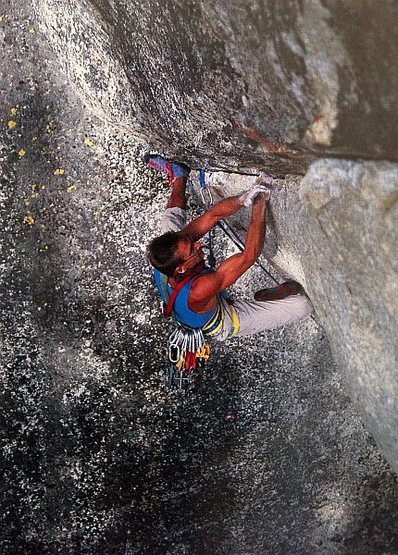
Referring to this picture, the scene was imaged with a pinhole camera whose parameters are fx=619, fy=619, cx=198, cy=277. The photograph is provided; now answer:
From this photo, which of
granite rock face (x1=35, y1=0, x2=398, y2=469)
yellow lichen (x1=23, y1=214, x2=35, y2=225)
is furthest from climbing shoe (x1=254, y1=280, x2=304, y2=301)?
yellow lichen (x1=23, y1=214, x2=35, y2=225)

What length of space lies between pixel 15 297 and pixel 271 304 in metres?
0.94

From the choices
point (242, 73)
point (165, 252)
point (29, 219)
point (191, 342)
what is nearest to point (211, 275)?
point (165, 252)

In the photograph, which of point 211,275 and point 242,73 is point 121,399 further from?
point 242,73

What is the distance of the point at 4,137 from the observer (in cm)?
215

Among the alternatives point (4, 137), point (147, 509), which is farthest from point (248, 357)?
point (4, 137)

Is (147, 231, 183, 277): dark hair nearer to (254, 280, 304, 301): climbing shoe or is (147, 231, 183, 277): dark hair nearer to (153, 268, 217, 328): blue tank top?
(153, 268, 217, 328): blue tank top

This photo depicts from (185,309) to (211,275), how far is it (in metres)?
0.18

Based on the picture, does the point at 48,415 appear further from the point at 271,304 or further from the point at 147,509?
the point at 271,304

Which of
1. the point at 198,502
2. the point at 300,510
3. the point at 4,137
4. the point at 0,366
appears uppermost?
the point at 4,137

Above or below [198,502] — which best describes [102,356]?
above

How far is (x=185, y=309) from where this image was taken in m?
2.08

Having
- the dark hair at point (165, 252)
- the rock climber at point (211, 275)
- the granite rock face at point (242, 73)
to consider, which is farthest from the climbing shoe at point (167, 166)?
the dark hair at point (165, 252)

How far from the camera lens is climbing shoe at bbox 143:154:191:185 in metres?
2.16

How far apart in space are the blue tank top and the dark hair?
3.4 inches
